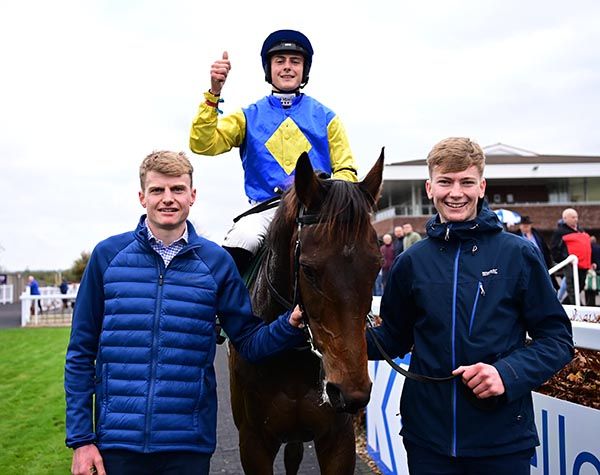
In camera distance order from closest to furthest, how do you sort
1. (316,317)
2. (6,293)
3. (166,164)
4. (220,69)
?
(316,317) → (166,164) → (220,69) → (6,293)

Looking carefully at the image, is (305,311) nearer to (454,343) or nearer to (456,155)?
(454,343)

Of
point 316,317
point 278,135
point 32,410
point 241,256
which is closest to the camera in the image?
point 316,317

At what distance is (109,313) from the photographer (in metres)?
2.39

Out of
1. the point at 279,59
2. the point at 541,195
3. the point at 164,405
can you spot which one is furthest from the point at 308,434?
the point at 541,195

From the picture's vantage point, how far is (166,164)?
2.46m

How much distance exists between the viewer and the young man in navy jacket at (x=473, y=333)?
218 centimetres

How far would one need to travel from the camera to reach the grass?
218 inches

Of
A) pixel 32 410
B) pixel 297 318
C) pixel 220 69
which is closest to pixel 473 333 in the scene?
pixel 297 318

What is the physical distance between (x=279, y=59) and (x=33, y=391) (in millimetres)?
7257

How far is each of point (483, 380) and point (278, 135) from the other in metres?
1.99

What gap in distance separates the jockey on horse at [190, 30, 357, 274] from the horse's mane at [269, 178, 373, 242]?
2.96 feet

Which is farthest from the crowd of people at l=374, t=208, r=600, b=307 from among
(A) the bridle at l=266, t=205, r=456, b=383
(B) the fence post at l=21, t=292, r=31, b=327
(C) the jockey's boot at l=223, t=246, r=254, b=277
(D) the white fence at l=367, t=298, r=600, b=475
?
(B) the fence post at l=21, t=292, r=31, b=327

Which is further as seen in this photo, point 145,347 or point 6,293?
point 6,293

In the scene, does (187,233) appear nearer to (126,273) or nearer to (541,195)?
(126,273)
